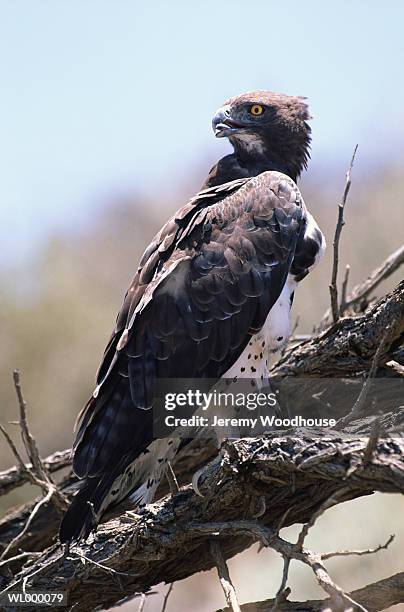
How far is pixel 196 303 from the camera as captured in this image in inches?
230

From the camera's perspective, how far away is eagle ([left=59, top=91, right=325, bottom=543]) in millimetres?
5633

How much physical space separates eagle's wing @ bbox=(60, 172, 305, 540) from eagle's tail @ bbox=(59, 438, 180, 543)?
7.4 inches

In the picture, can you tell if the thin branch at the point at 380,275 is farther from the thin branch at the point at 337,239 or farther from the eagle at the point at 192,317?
the eagle at the point at 192,317

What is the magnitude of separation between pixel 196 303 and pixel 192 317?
89 mm

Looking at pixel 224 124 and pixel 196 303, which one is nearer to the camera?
pixel 196 303

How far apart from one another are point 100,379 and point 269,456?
1.70 m

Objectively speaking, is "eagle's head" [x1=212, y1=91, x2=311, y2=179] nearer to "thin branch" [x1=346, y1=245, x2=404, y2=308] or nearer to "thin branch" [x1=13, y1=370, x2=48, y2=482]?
"thin branch" [x1=346, y1=245, x2=404, y2=308]

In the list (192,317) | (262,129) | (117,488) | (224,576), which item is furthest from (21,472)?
(262,129)

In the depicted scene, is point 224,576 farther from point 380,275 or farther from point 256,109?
point 256,109

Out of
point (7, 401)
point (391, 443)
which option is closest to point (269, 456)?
point (391, 443)

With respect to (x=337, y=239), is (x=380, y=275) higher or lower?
lower

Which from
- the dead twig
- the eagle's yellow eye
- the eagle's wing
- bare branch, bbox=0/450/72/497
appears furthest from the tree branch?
the eagle's yellow eye

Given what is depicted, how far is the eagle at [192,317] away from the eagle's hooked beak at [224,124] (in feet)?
2.32

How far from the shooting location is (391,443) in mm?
3822
